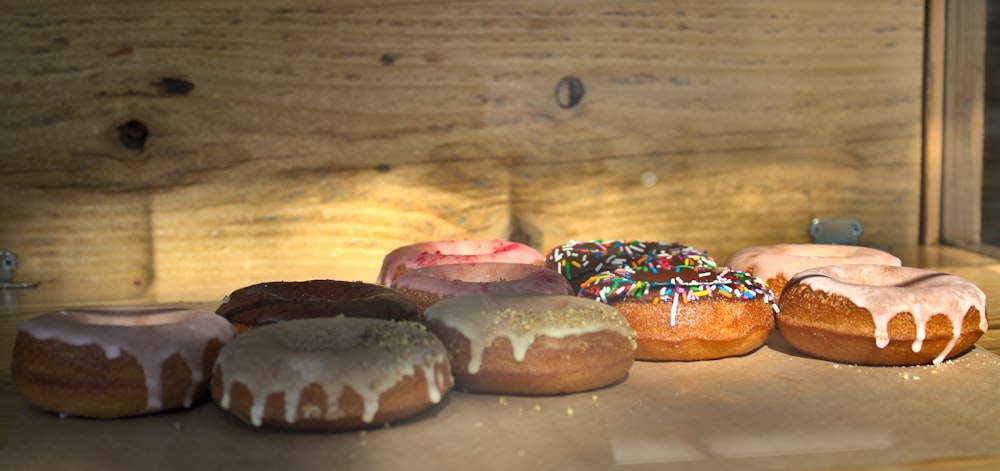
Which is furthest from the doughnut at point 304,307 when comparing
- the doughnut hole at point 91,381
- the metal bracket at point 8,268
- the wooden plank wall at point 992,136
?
the wooden plank wall at point 992,136

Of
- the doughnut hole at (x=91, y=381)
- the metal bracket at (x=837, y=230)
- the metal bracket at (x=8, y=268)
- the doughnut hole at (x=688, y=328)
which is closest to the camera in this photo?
the doughnut hole at (x=91, y=381)

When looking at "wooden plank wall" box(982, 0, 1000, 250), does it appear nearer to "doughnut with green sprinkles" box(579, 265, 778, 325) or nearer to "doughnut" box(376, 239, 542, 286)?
"doughnut with green sprinkles" box(579, 265, 778, 325)

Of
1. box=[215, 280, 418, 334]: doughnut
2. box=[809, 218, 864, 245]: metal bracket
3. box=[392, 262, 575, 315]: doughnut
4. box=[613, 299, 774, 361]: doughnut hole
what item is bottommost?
box=[613, 299, 774, 361]: doughnut hole

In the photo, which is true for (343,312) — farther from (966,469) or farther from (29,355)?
(966,469)

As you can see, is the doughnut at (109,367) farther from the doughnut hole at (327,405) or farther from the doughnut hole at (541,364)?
the doughnut hole at (541,364)

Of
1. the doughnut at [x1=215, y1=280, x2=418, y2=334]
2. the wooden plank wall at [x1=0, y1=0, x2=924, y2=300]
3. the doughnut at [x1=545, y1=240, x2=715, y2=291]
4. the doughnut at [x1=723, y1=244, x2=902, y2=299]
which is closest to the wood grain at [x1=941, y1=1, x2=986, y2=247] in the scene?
the wooden plank wall at [x1=0, y1=0, x2=924, y2=300]

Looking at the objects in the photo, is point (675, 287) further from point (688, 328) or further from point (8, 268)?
point (8, 268)

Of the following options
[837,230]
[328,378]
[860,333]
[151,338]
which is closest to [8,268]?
[151,338]
